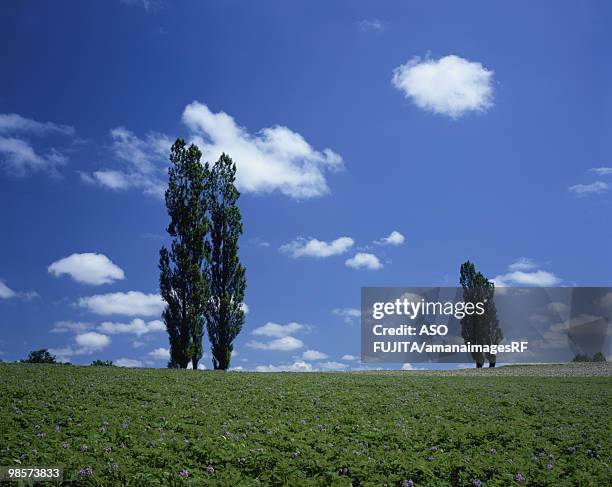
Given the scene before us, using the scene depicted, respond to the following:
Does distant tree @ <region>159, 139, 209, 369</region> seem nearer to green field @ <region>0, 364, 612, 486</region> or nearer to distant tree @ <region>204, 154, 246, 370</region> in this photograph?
distant tree @ <region>204, 154, 246, 370</region>

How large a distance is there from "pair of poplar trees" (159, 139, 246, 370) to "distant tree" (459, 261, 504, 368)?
28616 mm

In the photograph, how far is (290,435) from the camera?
11.8m

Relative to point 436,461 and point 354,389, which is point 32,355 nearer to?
point 354,389

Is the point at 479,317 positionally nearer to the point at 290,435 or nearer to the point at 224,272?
the point at 224,272

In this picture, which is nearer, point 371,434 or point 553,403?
point 371,434

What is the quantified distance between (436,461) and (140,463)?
6.09m

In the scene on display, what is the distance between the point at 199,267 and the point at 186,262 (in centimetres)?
93

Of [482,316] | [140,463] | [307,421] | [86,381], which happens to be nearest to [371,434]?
[307,421]

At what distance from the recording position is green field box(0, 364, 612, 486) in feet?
31.5

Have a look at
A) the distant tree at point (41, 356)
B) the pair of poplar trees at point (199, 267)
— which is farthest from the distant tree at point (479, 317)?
the distant tree at point (41, 356)

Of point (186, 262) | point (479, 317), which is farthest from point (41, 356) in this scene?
point (479, 317)

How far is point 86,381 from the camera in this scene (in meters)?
19.0

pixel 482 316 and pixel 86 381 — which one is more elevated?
pixel 482 316

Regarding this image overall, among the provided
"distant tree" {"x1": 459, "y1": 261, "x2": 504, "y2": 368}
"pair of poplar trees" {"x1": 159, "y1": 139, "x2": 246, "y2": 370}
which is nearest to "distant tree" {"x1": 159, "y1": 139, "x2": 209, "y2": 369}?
"pair of poplar trees" {"x1": 159, "y1": 139, "x2": 246, "y2": 370}
